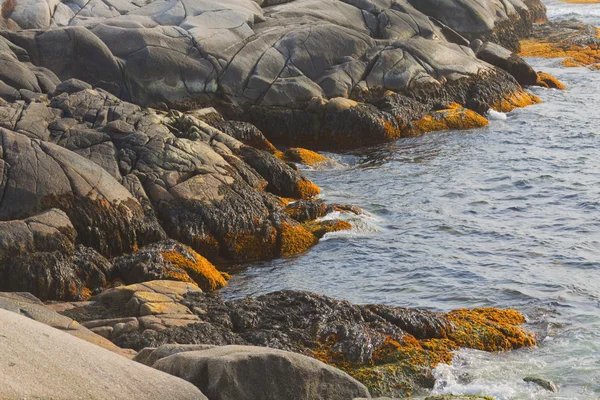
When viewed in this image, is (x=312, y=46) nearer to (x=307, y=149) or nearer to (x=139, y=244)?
(x=307, y=149)

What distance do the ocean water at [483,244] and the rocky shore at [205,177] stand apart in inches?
26.5

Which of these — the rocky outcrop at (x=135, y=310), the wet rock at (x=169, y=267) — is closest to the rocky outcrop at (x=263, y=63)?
the wet rock at (x=169, y=267)

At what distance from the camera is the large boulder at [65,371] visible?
753 cm

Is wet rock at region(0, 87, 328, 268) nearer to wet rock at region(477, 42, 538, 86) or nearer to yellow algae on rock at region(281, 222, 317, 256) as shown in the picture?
yellow algae on rock at region(281, 222, 317, 256)

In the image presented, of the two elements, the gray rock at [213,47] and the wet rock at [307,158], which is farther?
the gray rock at [213,47]

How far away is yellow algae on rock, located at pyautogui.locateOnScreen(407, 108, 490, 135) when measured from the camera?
30.6 m

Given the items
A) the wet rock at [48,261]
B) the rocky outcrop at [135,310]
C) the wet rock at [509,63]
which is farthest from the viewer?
the wet rock at [509,63]

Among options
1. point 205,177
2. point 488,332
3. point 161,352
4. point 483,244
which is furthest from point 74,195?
point 483,244

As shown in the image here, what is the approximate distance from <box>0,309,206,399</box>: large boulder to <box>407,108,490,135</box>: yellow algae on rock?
22.7 metres

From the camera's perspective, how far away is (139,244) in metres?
18.2

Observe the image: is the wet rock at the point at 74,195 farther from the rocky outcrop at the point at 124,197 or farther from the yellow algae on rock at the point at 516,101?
the yellow algae on rock at the point at 516,101

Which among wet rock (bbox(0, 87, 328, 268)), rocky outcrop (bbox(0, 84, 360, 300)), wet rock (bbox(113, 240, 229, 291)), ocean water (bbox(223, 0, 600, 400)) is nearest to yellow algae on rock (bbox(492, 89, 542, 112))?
ocean water (bbox(223, 0, 600, 400))

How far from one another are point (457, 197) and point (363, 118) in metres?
6.33

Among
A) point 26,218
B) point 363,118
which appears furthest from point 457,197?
point 26,218
